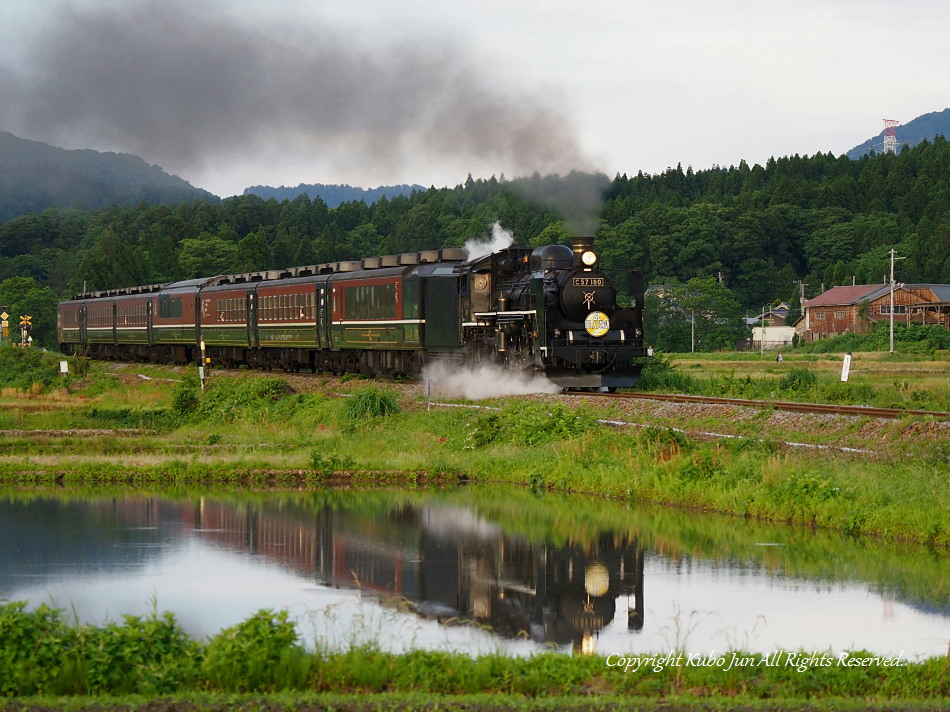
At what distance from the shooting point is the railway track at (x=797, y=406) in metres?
27.9

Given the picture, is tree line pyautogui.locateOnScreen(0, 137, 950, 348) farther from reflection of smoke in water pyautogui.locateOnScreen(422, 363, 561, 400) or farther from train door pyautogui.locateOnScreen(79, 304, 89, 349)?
reflection of smoke in water pyautogui.locateOnScreen(422, 363, 561, 400)

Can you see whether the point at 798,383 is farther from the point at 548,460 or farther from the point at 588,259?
the point at 548,460

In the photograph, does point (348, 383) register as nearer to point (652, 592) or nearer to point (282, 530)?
point (282, 530)

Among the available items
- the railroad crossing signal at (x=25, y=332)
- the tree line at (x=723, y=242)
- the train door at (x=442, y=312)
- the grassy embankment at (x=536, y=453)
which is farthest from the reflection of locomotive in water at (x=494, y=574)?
the tree line at (x=723, y=242)

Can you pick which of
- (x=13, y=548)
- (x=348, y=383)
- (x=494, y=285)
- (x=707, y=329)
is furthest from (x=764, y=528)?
(x=707, y=329)

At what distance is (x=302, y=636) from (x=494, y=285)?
28292mm

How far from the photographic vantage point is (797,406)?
30.6 m

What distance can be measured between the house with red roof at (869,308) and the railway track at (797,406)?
88014mm

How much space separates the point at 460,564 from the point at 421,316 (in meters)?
26.6

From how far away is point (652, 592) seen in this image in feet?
56.4

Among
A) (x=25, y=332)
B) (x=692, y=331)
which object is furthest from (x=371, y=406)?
(x=692, y=331)

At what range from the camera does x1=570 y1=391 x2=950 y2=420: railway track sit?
91.6 ft

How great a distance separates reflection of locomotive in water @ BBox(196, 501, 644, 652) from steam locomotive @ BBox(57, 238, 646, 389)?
1391 centimetres

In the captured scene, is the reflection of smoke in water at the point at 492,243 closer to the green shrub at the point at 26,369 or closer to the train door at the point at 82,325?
the green shrub at the point at 26,369
